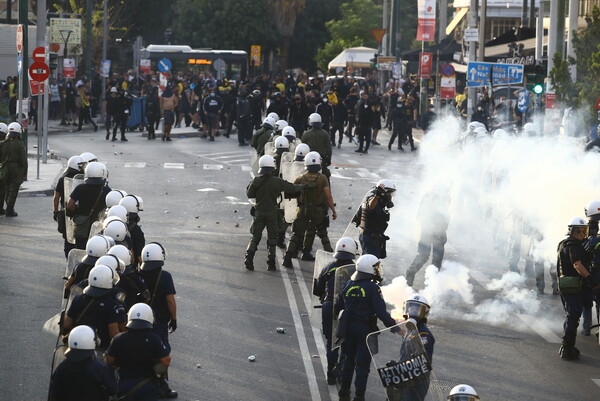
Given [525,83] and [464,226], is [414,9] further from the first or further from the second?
[464,226]

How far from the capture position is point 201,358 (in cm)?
1255

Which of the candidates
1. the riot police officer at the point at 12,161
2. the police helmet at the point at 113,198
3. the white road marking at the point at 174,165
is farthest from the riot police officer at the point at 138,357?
the white road marking at the point at 174,165

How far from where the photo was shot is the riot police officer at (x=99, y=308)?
9.85m

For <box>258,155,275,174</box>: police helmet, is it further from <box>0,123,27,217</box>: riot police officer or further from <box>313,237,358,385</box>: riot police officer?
<box>0,123,27,217</box>: riot police officer

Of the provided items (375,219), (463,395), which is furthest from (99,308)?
(375,219)

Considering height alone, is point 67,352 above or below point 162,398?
above

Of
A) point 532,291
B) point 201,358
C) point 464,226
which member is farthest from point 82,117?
point 201,358

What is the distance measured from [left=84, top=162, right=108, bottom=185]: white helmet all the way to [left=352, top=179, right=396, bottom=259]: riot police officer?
3.49m

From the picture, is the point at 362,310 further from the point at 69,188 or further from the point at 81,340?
the point at 69,188

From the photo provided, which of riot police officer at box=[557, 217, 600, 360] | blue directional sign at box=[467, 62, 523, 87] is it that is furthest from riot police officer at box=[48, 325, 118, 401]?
blue directional sign at box=[467, 62, 523, 87]

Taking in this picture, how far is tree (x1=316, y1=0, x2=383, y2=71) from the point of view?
79.0 meters

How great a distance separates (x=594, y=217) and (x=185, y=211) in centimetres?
1113

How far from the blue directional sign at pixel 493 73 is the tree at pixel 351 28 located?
41218 mm

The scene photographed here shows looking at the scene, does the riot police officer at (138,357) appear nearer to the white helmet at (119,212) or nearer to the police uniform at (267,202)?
the white helmet at (119,212)
